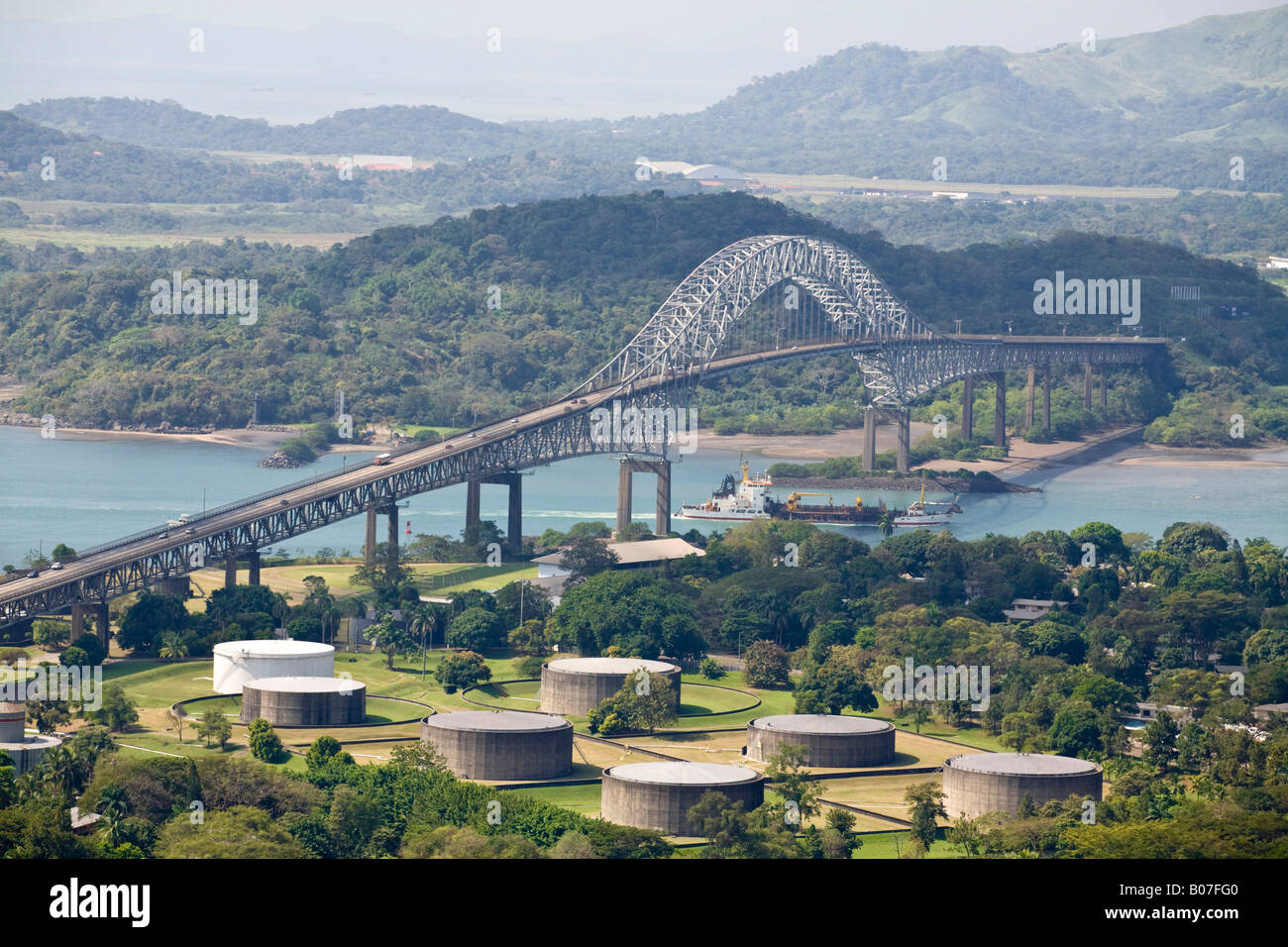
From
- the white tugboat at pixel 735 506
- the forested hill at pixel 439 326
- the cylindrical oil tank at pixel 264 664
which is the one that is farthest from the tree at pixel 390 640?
the forested hill at pixel 439 326

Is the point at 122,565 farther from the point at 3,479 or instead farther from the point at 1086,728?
the point at 3,479

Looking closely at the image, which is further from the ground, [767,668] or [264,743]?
[264,743]

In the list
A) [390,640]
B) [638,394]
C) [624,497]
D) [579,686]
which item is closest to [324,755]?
[579,686]

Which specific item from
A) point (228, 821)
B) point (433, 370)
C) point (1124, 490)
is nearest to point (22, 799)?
point (228, 821)

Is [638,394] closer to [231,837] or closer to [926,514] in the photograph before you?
[926,514]

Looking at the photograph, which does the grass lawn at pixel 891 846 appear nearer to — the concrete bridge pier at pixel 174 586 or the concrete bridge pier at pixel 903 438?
the concrete bridge pier at pixel 174 586

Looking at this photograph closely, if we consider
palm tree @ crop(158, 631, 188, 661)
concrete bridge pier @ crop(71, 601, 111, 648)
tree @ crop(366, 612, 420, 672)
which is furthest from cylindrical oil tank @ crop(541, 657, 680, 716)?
concrete bridge pier @ crop(71, 601, 111, 648)

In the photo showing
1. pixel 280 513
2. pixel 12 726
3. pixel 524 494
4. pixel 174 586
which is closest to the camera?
pixel 12 726
